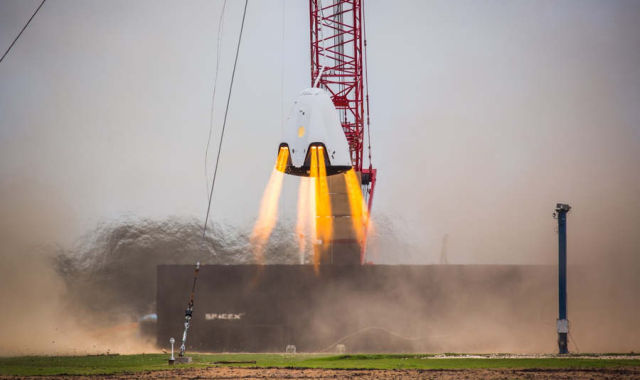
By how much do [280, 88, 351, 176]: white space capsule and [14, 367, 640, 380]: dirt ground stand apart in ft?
47.9

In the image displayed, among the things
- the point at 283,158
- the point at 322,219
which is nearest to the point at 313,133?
the point at 283,158

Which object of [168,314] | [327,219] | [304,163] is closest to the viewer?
[304,163]

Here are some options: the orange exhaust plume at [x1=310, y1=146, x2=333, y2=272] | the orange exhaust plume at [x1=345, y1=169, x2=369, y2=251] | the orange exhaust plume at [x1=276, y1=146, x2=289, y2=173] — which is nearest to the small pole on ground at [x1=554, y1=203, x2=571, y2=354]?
the orange exhaust plume at [x1=276, y1=146, x2=289, y2=173]

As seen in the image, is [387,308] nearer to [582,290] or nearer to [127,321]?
[582,290]

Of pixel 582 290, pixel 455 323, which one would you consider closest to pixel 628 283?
pixel 582 290

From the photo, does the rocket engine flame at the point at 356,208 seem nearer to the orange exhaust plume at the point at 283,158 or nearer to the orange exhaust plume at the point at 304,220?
the orange exhaust plume at the point at 304,220

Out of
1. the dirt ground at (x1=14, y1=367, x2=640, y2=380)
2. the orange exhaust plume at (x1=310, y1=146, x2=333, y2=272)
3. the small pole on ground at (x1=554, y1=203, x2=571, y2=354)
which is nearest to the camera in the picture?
the dirt ground at (x1=14, y1=367, x2=640, y2=380)

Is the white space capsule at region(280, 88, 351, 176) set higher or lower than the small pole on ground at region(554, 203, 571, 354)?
higher

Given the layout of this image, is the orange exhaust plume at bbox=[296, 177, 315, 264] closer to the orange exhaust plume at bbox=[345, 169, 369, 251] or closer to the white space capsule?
the orange exhaust plume at bbox=[345, 169, 369, 251]

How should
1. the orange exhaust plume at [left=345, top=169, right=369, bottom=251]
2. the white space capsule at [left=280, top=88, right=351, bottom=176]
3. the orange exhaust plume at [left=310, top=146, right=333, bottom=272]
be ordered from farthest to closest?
the orange exhaust plume at [left=345, top=169, right=369, bottom=251]
the orange exhaust plume at [left=310, top=146, right=333, bottom=272]
the white space capsule at [left=280, top=88, right=351, bottom=176]

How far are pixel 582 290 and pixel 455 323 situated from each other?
423 inches

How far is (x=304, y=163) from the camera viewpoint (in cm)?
4219

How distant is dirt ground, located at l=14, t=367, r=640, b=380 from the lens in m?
27.1

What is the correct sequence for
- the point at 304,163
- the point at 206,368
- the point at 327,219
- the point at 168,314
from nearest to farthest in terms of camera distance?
the point at 206,368, the point at 304,163, the point at 168,314, the point at 327,219
